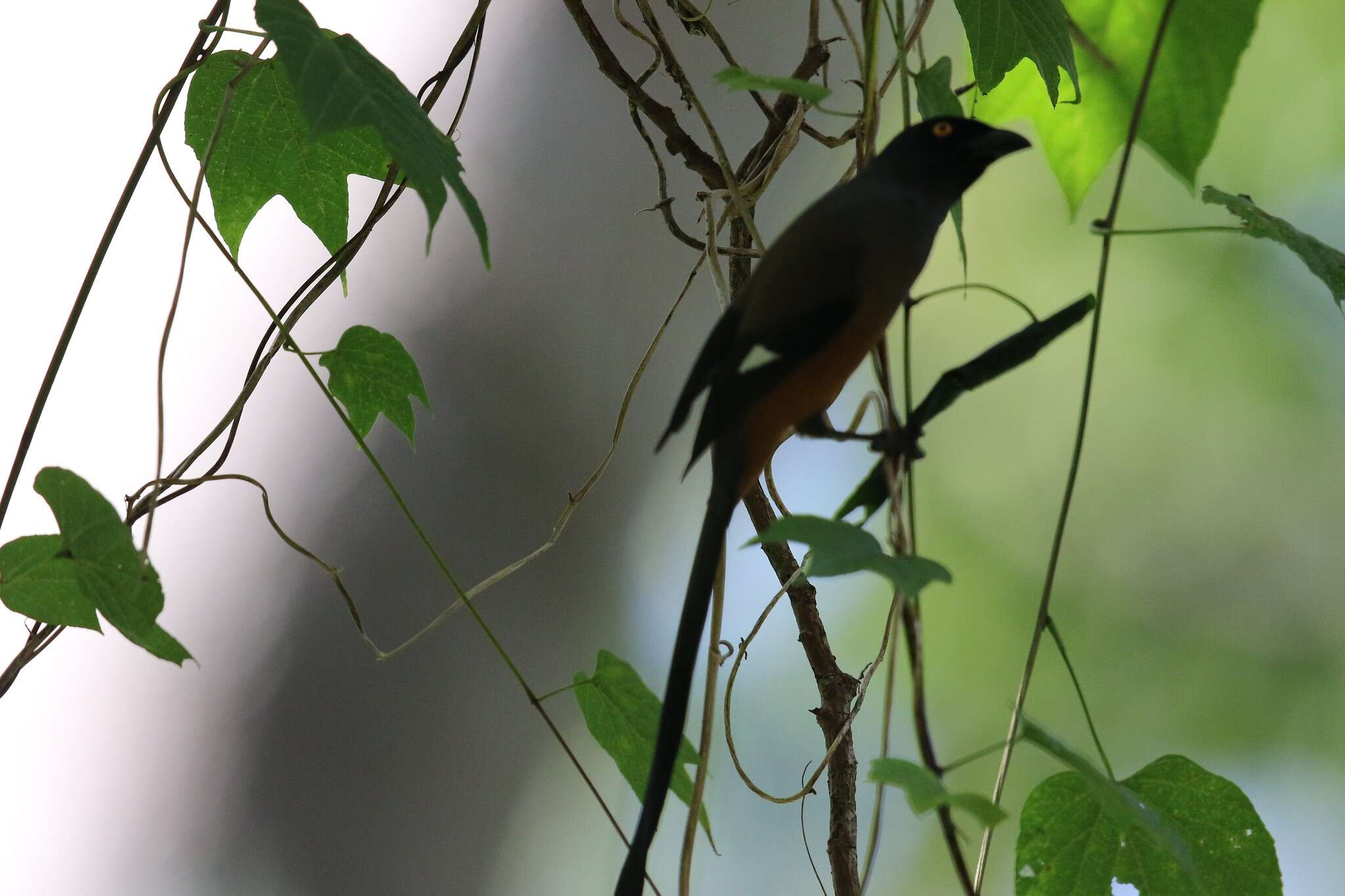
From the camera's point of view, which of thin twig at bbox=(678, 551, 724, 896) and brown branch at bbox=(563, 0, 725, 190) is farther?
brown branch at bbox=(563, 0, 725, 190)

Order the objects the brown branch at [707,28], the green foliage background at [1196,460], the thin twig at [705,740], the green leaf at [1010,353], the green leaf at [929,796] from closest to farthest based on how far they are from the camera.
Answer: the green leaf at [929,796] → the green leaf at [1010,353] → the thin twig at [705,740] → the brown branch at [707,28] → the green foliage background at [1196,460]

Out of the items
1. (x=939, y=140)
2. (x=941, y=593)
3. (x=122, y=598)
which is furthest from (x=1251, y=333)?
(x=122, y=598)

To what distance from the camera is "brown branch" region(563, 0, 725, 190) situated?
1027mm

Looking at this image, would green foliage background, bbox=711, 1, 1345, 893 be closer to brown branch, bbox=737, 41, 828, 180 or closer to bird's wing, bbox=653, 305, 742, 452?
brown branch, bbox=737, 41, 828, 180

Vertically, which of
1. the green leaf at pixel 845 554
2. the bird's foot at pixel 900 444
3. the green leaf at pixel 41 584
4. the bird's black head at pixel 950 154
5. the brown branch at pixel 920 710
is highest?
the bird's black head at pixel 950 154

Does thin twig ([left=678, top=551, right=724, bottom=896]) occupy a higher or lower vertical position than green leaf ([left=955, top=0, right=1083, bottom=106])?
lower

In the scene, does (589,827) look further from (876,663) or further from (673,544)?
(876,663)

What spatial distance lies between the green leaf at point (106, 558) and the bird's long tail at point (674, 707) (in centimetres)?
41

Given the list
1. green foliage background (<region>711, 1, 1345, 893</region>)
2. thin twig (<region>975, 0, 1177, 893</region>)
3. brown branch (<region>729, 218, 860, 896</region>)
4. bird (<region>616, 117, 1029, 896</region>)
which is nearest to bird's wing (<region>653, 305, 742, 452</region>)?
bird (<region>616, 117, 1029, 896</region>)

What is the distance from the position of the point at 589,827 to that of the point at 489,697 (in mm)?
530

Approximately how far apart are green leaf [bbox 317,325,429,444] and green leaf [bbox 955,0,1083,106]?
1.97 feet

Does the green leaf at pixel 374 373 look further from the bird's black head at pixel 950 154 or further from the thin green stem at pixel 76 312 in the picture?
the bird's black head at pixel 950 154

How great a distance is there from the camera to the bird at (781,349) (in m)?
0.58

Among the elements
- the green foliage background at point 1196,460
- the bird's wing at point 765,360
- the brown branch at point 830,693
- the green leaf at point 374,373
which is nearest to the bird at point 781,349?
the bird's wing at point 765,360
